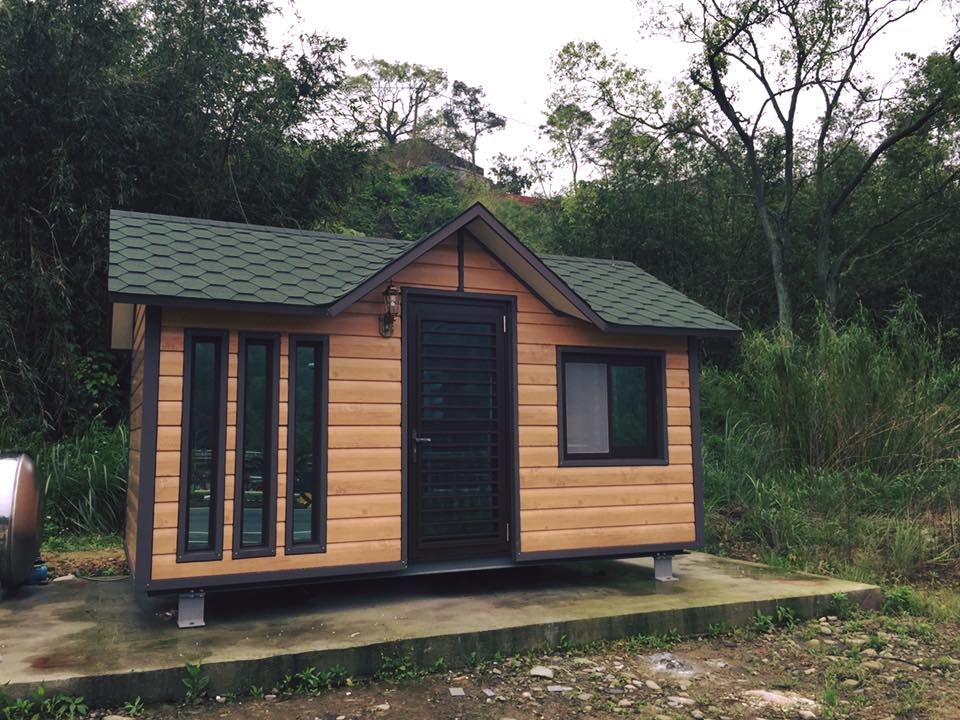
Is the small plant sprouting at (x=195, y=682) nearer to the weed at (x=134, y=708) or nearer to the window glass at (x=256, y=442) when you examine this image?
the weed at (x=134, y=708)

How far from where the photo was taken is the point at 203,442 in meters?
4.43

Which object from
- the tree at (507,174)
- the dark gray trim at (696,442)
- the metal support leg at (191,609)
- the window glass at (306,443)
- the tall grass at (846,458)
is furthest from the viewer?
the tree at (507,174)

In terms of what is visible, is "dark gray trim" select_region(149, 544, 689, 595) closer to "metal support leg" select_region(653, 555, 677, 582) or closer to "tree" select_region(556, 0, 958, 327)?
"metal support leg" select_region(653, 555, 677, 582)

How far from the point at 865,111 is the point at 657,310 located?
1161cm

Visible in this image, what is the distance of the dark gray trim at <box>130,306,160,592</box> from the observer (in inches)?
162

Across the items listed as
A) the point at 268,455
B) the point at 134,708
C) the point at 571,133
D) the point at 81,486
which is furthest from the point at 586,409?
the point at 571,133

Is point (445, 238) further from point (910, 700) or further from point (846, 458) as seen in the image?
point (846, 458)

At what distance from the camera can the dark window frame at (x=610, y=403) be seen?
536 centimetres

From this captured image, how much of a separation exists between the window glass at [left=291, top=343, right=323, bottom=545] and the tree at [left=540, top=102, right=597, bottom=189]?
13308mm

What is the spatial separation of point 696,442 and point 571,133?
14.0 metres

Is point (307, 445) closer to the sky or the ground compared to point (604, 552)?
closer to the sky

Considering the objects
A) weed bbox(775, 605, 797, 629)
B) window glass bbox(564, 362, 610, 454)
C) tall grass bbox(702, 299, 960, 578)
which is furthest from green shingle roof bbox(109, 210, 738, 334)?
tall grass bbox(702, 299, 960, 578)

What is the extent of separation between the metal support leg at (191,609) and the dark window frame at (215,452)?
8.0 inches

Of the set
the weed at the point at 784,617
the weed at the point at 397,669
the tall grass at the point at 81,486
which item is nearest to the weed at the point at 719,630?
the weed at the point at 784,617
